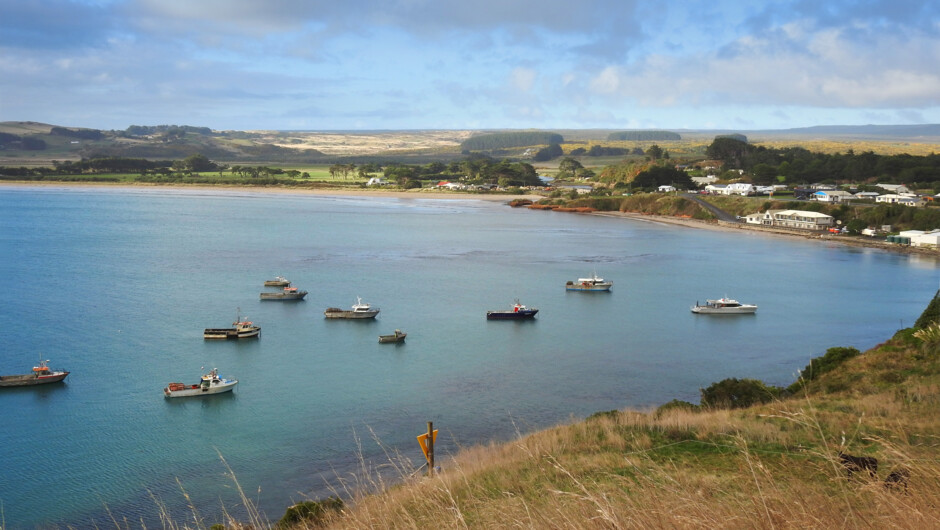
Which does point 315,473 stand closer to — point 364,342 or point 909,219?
point 364,342

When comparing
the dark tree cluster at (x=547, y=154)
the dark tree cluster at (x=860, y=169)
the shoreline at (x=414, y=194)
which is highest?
the dark tree cluster at (x=547, y=154)

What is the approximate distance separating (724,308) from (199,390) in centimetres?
1780

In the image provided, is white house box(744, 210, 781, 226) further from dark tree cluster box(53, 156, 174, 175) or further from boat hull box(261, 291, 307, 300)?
dark tree cluster box(53, 156, 174, 175)

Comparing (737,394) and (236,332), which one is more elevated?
(737,394)

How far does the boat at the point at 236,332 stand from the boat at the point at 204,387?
170 inches

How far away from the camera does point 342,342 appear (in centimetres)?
2238

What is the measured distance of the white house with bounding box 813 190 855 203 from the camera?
57.0 metres

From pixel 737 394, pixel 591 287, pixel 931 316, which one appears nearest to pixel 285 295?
pixel 591 287

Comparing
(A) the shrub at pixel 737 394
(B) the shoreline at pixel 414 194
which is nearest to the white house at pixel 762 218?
(B) the shoreline at pixel 414 194

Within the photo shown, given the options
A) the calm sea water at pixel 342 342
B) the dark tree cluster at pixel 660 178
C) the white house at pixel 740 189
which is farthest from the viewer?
the dark tree cluster at pixel 660 178

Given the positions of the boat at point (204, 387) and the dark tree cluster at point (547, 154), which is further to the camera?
the dark tree cluster at point (547, 154)

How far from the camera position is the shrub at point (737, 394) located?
13336mm

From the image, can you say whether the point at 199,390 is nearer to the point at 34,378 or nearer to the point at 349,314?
the point at 34,378

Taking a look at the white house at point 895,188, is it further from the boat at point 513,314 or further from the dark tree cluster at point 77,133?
the dark tree cluster at point 77,133
